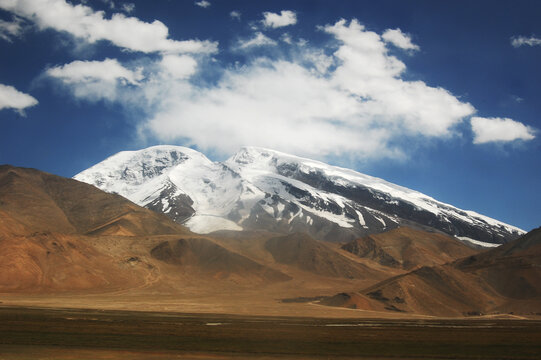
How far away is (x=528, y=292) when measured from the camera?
110 metres

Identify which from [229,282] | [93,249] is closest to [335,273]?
[229,282]

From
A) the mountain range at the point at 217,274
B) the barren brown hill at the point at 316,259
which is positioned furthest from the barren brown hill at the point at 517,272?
the barren brown hill at the point at 316,259

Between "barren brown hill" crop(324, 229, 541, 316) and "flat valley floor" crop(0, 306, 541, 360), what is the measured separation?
4165 centimetres

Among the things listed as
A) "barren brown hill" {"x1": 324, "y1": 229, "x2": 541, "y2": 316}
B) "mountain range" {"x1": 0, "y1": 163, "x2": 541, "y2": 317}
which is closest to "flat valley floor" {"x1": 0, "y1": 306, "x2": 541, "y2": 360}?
"mountain range" {"x1": 0, "y1": 163, "x2": 541, "y2": 317}

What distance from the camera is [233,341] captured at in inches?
1843

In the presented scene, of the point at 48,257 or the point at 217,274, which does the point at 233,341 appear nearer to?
the point at 48,257

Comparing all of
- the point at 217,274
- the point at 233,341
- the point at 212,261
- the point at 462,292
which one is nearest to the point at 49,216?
the point at 212,261

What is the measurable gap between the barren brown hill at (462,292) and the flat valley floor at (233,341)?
137 feet

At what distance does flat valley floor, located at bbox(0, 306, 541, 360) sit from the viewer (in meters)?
38.5

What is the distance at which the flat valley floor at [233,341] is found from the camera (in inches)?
1515

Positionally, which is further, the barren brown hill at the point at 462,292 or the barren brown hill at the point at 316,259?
the barren brown hill at the point at 316,259

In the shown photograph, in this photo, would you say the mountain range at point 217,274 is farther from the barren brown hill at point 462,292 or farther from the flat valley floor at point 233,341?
the flat valley floor at point 233,341

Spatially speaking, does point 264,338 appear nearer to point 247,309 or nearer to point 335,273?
point 247,309

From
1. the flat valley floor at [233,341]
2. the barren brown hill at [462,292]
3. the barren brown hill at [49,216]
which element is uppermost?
the barren brown hill at [49,216]
